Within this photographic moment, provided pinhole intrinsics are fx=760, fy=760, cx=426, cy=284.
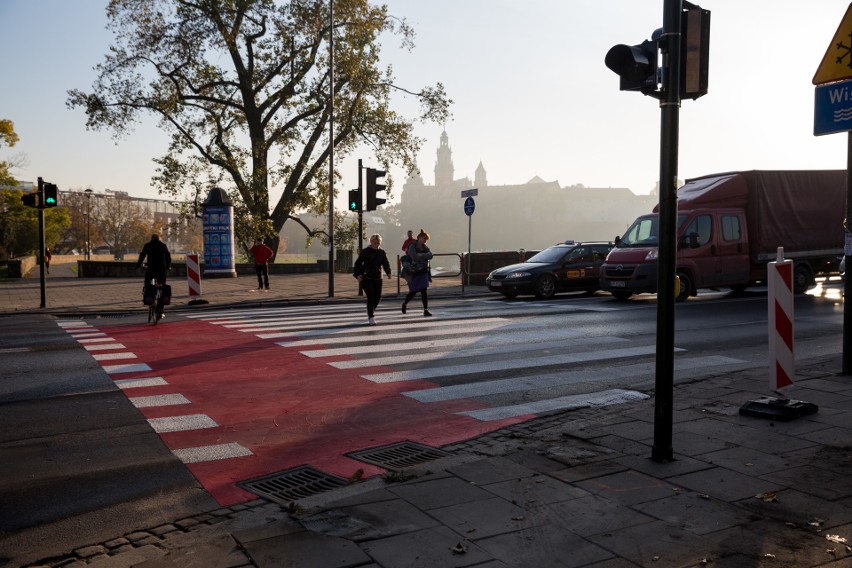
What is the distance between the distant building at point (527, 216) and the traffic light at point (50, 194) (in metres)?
141

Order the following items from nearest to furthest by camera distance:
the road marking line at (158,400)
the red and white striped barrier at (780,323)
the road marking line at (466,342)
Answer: the red and white striped barrier at (780,323) → the road marking line at (158,400) → the road marking line at (466,342)

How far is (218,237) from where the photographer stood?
31578mm

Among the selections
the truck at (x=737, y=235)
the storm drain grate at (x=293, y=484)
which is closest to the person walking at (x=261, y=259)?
the truck at (x=737, y=235)

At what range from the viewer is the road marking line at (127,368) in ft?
30.8

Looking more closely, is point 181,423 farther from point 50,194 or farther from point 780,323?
point 50,194

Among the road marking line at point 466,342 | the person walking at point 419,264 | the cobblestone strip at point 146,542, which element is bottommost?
the cobblestone strip at point 146,542

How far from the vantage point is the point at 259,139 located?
36500 millimetres

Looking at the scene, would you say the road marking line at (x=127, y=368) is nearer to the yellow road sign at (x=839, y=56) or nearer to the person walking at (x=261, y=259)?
the yellow road sign at (x=839, y=56)

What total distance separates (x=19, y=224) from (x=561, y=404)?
5184cm

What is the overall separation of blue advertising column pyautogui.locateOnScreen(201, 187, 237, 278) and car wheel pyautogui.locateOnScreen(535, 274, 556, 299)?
51.2 ft

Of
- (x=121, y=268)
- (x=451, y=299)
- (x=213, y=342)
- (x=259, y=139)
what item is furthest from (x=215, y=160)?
(x=213, y=342)

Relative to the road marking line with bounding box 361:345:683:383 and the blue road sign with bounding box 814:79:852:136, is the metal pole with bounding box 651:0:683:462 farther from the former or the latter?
the road marking line with bounding box 361:345:683:383

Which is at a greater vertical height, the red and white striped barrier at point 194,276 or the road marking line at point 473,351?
the red and white striped barrier at point 194,276

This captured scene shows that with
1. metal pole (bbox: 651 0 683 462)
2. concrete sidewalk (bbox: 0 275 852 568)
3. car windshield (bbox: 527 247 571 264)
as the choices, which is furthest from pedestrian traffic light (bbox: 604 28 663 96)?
car windshield (bbox: 527 247 571 264)
